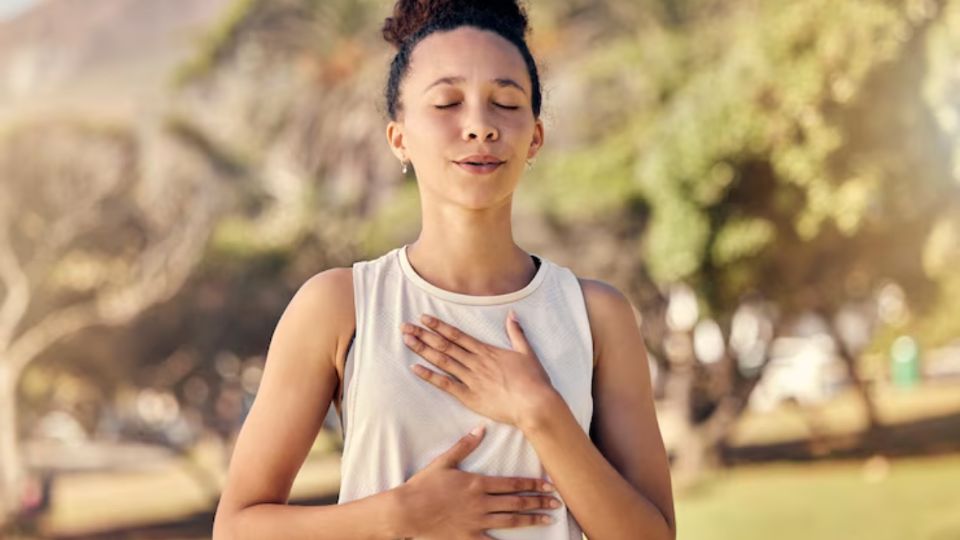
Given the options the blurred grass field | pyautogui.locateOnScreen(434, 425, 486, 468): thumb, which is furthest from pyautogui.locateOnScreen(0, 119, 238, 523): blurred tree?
pyautogui.locateOnScreen(434, 425, 486, 468): thumb

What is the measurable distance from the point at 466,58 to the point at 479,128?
8cm

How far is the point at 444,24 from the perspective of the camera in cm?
126

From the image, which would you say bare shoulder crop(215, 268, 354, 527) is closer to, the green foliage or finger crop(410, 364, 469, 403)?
finger crop(410, 364, 469, 403)

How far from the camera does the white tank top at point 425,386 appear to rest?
1164 mm

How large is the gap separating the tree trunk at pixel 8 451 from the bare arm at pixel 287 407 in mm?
6098

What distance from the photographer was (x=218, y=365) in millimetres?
6875

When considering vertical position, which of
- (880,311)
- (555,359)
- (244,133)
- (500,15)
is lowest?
(555,359)

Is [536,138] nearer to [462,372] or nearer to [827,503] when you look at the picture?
[462,372]

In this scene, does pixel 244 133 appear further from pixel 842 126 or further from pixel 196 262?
pixel 842 126

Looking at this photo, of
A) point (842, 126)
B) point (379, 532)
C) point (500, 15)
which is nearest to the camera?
point (379, 532)

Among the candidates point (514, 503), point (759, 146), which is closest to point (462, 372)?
point (514, 503)

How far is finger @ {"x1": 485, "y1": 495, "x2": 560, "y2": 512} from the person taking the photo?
→ 1146 millimetres

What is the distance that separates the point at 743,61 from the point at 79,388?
3871mm

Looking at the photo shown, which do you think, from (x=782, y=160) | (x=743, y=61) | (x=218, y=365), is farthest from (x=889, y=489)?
(x=218, y=365)
